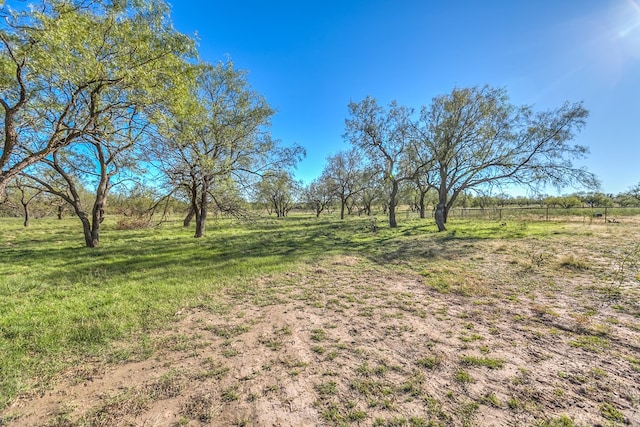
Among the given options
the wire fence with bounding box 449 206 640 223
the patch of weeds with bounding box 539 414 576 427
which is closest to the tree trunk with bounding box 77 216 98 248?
the patch of weeds with bounding box 539 414 576 427

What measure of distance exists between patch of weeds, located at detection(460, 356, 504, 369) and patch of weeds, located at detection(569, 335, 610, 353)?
1370mm

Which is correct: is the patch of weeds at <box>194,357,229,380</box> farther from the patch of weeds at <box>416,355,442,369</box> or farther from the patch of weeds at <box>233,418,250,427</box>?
the patch of weeds at <box>416,355,442,369</box>

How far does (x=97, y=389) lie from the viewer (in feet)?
9.00

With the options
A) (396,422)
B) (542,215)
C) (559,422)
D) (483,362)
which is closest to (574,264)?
(483,362)

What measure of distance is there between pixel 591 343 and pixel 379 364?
314 centimetres

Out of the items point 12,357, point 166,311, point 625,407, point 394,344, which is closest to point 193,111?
point 166,311

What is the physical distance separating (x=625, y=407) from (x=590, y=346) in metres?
1.35

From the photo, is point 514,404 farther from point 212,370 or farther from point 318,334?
point 212,370

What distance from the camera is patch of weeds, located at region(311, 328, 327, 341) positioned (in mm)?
3852

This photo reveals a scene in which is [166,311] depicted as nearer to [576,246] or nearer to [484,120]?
[576,246]

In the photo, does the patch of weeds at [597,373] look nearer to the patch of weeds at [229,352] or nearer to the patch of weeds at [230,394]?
the patch of weeds at [230,394]

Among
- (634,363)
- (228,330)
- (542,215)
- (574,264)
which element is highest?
(542,215)

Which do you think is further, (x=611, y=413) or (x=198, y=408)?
(x=198, y=408)

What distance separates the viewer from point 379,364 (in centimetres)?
314
